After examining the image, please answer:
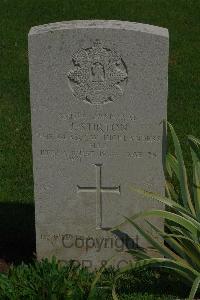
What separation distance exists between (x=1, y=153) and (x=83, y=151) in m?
2.40

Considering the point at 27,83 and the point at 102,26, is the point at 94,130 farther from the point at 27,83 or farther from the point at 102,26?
the point at 27,83

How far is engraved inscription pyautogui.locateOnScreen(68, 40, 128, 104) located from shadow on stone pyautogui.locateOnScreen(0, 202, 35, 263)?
137cm

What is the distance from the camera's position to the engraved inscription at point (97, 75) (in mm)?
4750

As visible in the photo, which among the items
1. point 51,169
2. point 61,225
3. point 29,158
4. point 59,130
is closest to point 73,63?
point 59,130

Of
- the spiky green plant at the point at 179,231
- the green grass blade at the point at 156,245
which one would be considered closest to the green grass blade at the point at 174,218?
the spiky green plant at the point at 179,231

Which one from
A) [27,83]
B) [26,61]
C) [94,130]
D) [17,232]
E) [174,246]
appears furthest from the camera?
[26,61]

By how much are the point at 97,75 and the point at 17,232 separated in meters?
1.72

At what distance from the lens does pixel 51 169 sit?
5.08 meters

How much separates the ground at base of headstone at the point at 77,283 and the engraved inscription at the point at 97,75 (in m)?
1.16

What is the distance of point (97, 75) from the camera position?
4820 mm

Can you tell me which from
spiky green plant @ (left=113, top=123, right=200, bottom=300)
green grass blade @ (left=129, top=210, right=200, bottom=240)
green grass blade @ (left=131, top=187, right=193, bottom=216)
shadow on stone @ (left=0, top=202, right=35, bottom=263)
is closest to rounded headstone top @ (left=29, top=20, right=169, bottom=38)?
spiky green plant @ (left=113, top=123, right=200, bottom=300)

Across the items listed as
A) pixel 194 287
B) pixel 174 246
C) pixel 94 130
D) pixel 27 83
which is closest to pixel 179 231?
pixel 174 246

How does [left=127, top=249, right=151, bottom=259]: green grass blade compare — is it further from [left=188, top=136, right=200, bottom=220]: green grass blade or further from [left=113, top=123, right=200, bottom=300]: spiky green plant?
[left=188, top=136, right=200, bottom=220]: green grass blade

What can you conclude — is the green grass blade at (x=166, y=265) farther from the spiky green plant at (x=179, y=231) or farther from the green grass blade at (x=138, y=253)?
the green grass blade at (x=138, y=253)
